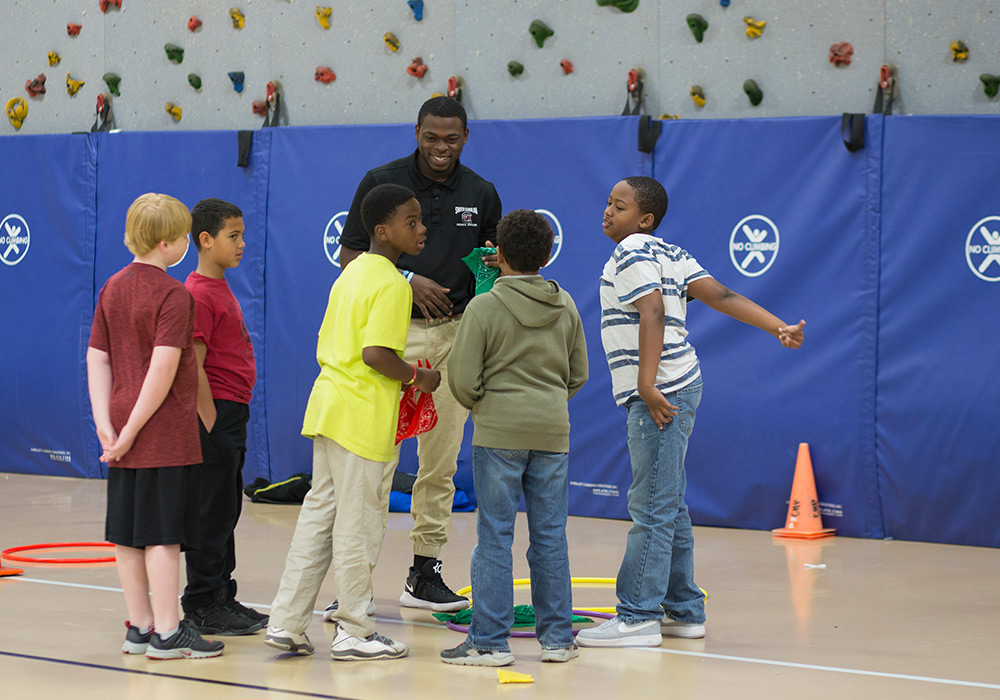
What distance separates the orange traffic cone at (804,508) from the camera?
7.71 m

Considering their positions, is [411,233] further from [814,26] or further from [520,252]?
[814,26]

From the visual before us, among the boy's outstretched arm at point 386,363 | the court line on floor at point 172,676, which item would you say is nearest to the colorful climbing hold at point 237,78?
the boy's outstretched arm at point 386,363

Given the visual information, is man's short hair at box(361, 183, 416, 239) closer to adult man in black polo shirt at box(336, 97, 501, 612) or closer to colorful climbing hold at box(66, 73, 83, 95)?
adult man in black polo shirt at box(336, 97, 501, 612)

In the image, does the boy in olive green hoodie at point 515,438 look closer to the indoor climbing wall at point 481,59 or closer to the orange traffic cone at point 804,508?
the orange traffic cone at point 804,508

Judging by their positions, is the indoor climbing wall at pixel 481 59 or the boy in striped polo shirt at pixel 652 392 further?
the indoor climbing wall at pixel 481 59

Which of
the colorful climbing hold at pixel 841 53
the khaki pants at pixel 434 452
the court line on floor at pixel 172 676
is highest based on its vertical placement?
the colorful climbing hold at pixel 841 53

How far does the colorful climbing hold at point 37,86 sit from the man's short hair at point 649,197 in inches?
288

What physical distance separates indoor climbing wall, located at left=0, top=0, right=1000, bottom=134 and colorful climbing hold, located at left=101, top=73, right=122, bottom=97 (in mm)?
10

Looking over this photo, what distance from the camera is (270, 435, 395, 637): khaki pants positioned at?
15.5ft

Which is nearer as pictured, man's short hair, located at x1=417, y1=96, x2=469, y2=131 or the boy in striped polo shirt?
the boy in striped polo shirt

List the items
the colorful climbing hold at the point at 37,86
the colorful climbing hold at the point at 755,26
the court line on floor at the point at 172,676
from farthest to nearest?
the colorful climbing hold at the point at 37,86 → the colorful climbing hold at the point at 755,26 → the court line on floor at the point at 172,676

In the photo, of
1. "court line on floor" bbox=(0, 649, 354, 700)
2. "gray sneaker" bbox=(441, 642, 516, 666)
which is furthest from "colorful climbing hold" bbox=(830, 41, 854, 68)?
"court line on floor" bbox=(0, 649, 354, 700)

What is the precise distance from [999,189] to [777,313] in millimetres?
1447

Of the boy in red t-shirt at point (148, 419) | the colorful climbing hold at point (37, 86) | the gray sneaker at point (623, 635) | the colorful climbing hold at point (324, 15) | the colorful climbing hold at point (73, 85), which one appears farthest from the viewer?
the colorful climbing hold at point (37, 86)
